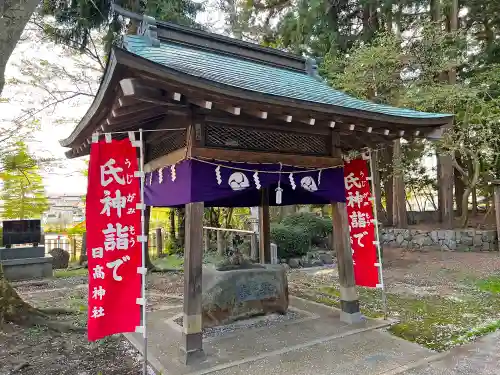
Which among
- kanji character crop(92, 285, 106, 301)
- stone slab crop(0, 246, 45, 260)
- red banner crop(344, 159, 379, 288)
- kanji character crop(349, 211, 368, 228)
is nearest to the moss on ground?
red banner crop(344, 159, 379, 288)

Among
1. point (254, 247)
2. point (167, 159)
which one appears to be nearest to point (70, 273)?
point (254, 247)

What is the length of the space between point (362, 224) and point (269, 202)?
2.48m

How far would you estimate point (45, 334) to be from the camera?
16.0 feet

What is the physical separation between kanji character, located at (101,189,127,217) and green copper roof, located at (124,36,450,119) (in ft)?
5.36

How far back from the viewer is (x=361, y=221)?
5637mm

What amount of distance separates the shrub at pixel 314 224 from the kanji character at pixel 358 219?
6523mm

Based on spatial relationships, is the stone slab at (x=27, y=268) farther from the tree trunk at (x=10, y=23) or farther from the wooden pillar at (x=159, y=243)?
the tree trunk at (x=10, y=23)

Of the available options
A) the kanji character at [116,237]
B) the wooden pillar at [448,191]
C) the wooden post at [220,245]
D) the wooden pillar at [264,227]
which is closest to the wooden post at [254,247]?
the wooden post at [220,245]

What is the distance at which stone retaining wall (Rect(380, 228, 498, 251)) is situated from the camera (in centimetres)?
1212

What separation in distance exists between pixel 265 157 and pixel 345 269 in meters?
2.10

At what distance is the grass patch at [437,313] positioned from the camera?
15.0 ft

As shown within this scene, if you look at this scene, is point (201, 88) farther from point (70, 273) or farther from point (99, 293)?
point (70, 273)

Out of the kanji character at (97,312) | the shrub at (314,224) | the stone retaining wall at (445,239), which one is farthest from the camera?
the shrub at (314,224)

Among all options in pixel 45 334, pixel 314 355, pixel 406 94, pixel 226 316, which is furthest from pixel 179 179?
pixel 406 94
